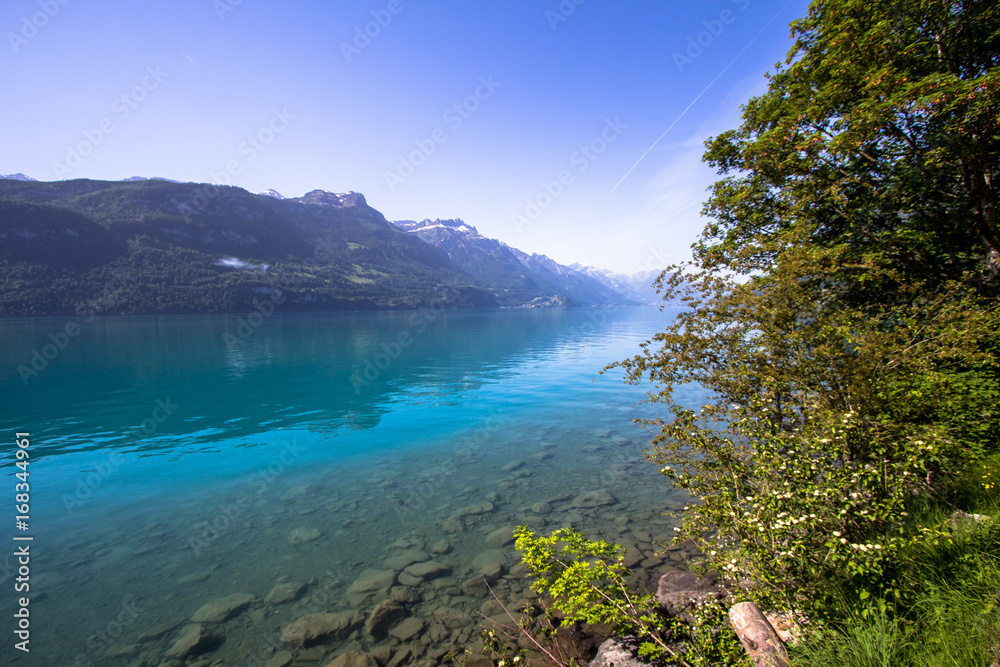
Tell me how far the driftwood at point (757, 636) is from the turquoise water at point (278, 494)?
21.4ft

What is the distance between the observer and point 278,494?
18.6 metres

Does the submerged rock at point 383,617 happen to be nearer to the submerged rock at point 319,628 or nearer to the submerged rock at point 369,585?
the submerged rock at point 319,628

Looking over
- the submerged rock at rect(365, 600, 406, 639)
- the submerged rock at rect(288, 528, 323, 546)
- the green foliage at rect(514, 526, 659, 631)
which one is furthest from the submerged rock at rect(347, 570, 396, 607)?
the green foliage at rect(514, 526, 659, 631)

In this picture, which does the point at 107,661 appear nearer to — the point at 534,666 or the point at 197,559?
the point at 197,559

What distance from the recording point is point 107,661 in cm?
973

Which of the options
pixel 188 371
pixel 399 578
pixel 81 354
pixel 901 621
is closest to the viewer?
pixel 901 621

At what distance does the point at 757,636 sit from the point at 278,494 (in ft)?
62.8

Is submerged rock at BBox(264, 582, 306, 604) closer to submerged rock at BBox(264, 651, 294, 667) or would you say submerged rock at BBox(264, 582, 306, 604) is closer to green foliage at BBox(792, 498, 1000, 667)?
submerged rock at BBox(264, 651, 294, 667)

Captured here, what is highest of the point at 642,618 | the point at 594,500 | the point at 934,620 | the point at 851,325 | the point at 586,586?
the point at 851,325

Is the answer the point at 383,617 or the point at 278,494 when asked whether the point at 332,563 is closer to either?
the point at 383,617

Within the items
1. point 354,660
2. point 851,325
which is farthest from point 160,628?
point 851,325

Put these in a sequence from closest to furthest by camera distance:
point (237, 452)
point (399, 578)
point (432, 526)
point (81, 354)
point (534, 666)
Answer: point (534, 666) < point (399, 578) < point (432, 526) < point (237, 452) < point (81, 354)

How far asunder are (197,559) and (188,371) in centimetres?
4818

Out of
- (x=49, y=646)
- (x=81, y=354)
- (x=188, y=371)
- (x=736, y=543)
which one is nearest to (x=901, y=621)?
(x=736, y=543)
